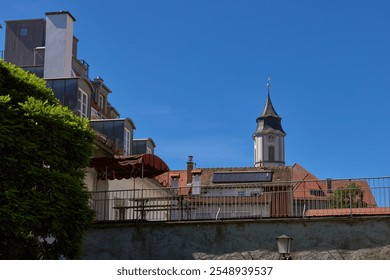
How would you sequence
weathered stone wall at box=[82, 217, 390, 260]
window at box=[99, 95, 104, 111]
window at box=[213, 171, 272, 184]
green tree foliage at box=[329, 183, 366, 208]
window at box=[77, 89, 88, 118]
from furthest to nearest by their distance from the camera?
window at box=[213, 171, 272, 184], window at box=[99, 95, 104, 111], window at box=[77, 89, 88, 118], green tree foliage at box=[329, 183, 366, 208], weathered stone wall at box=[82, 217, 390, 260]

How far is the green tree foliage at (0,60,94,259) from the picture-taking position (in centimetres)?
1964

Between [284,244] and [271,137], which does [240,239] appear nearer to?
[284,244]

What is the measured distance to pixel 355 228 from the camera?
79.9 ft

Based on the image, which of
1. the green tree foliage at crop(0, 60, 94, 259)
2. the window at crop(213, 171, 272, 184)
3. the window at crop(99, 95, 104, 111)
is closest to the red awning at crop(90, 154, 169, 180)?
the green tree foliage at crop(0, 60, 94, 259)

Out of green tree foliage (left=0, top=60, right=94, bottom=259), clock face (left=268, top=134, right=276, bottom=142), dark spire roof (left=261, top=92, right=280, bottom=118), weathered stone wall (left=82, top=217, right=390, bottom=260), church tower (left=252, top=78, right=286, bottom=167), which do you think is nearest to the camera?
green tree foliage (left=0, top=60, right=94, bottom=259)

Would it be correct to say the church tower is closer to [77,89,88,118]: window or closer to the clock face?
the clock face

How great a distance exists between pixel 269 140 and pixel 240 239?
106 m

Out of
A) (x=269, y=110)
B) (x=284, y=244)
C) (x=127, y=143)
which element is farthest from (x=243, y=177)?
(x=269, y=110)

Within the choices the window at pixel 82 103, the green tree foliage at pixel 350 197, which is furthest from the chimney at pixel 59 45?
the green tree foliage at pixel 350 197

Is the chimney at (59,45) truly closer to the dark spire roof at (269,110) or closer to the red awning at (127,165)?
the red awning at (127,165)

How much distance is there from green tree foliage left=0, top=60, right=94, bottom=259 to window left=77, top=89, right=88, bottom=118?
7.16m

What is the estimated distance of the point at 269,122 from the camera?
13350cm

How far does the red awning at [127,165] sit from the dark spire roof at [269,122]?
4041 inches

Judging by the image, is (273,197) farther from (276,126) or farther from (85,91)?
(276,126)
